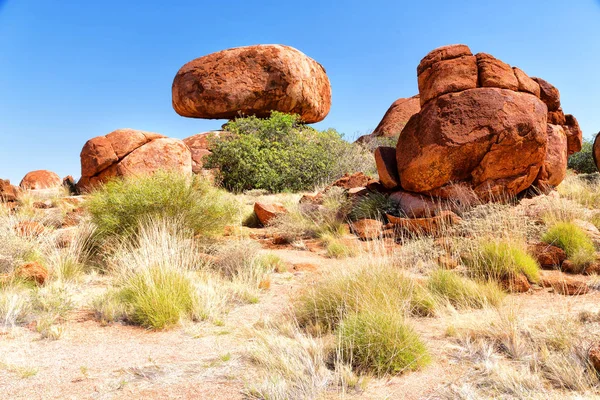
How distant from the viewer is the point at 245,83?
2012 centimetres

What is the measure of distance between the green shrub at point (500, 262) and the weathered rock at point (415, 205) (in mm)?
2633

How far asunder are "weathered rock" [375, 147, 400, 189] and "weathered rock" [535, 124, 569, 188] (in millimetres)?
2875

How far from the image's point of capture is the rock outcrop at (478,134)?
346 inches

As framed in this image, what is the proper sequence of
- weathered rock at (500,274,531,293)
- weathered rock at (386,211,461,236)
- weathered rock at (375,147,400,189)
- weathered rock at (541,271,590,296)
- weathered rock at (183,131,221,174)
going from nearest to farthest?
weathered rock at (541,271,590,296), weathered rock at (500,274,531,293), weathered rock at (386,211,461,236), weathered rock at (375,147,400,189), weathered rock at (183,131,221,174)

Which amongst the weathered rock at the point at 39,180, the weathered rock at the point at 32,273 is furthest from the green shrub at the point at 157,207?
the weathered rock at the point at 39,180

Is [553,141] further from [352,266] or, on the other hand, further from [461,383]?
[461,383]

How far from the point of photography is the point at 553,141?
9703 millimetres

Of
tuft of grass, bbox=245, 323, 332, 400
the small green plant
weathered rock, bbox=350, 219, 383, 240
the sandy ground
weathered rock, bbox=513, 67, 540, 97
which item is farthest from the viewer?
the small green plant

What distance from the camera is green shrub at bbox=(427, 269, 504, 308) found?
481cm

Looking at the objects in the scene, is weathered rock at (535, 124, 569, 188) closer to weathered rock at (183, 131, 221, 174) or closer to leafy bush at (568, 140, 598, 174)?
weathered rock at (183, 131, 221, 174)

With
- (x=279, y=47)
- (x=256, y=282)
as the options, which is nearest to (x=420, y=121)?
(x=256, y=282)

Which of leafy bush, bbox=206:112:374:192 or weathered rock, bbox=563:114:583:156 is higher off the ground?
leafy bush, bbox=206:112:374:192

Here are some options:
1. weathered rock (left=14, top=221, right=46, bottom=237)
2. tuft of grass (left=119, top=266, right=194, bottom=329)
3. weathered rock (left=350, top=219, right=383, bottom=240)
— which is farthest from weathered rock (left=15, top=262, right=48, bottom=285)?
weathered rock (left=350, top=219, right=383, bottom=240)

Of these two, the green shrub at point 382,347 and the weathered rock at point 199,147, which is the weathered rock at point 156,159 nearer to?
the weathered rock at point 199,147
